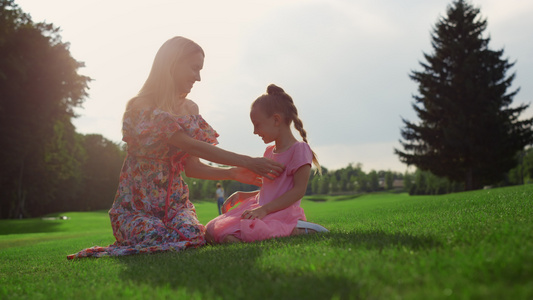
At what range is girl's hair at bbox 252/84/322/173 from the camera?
14.3 feet

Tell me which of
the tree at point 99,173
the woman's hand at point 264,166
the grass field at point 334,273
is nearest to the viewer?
the grass field at point 334,273

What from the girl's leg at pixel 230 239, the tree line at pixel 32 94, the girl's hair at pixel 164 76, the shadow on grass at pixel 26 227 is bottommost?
the shadow on grass at pixel 26 227

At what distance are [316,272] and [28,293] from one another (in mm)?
1894

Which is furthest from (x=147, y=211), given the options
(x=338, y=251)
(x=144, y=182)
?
(x=338, y=251)

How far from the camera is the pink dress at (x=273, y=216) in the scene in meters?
3.96

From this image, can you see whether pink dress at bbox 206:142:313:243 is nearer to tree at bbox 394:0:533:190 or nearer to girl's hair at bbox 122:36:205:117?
girl's hair at bbox 122:36:205:117

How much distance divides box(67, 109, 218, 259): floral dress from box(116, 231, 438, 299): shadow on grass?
94 centimetres

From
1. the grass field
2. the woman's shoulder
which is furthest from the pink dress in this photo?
the woman's shoulder

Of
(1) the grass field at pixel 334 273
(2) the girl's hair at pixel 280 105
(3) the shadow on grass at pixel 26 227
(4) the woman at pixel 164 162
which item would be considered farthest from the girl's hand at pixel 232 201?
(3) the shadow on grass at pixel 26 227

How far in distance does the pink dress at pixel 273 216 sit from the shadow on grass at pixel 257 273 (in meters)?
0.74

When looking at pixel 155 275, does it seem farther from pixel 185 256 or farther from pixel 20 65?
pixel 20 65

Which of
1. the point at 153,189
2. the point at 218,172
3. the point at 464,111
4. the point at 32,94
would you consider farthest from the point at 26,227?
the point at 464,111

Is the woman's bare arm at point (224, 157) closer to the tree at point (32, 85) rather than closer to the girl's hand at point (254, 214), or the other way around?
the girl's hand at point (254, 214)

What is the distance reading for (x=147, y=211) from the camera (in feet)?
14.4
